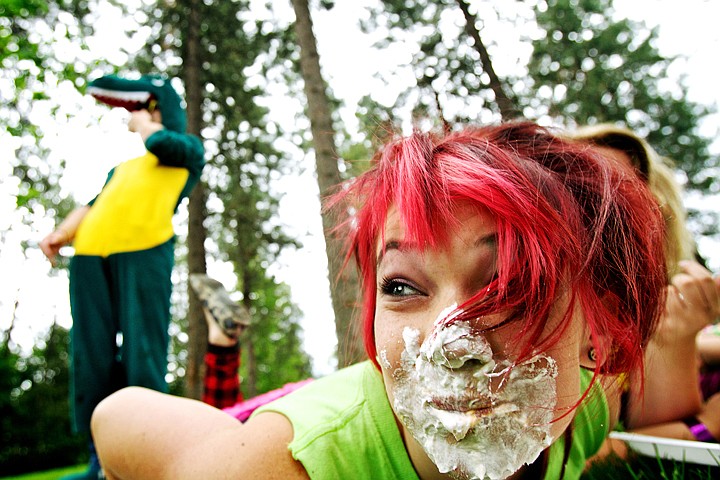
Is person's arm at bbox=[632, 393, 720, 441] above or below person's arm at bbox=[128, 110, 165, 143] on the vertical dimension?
below

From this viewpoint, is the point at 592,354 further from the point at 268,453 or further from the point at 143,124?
the point at 143,124

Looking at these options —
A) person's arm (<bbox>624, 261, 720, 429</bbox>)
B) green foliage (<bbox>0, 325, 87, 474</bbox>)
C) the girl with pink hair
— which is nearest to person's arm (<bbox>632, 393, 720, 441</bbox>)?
person's arm (<bbox>624, 261, 720, 429</bbox>)

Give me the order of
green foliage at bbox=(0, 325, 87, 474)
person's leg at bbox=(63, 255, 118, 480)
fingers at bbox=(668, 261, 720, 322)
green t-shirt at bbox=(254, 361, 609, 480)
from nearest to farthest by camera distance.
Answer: green t-shirt at bbox=(254, 361, 609, 480), fingers at bbox=(668, 261, 720, 322), person's leg at bbox=(63, 255, 118, 480), green foliage at bbox=(0, 325, 87, 474)

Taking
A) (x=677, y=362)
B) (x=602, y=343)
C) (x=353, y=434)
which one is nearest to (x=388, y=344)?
(x=353, y=434)

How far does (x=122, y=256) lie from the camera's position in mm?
2576

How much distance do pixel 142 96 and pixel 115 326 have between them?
1.29 m

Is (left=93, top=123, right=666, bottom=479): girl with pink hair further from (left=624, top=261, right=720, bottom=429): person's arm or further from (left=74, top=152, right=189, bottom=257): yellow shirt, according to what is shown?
(left=74, top=152, right=189, bottom=257): yellow shirt

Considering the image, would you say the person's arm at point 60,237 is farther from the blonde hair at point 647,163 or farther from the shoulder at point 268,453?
the blonde hair at point 647,163

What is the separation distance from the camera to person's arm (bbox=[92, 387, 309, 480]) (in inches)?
41.7

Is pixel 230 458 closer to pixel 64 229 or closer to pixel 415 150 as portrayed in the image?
pixel 415 150

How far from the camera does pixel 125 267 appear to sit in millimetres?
2564

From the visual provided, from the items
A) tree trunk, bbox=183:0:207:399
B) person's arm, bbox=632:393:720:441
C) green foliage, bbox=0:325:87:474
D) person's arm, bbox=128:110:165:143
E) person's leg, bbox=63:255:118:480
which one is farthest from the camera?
green foliage, bbox=0:325:87:474

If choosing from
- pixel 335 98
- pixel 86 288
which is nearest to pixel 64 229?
pixel 86 288

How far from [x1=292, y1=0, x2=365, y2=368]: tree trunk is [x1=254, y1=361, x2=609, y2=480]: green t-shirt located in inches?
39.0
